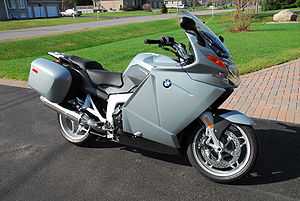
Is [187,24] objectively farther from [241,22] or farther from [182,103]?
[241,22]

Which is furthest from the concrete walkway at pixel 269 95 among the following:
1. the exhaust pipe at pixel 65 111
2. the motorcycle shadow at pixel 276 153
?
the exhaust pipe at pixel 65 111

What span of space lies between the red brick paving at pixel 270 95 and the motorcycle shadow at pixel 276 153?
0.33 metres

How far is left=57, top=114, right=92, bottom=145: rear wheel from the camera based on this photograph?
4082mm

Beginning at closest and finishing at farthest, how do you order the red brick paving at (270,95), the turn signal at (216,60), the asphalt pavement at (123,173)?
the turn signal at (216,60), the asphalt pavement at (123,173), the red brick paving at (270,95)

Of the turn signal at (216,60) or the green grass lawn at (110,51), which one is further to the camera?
the green grass lawn at (110,51)

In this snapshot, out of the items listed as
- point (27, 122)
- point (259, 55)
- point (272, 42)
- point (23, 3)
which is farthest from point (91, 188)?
point (23, 3)

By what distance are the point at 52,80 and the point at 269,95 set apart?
387 centimetres

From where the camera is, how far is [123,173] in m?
3.48

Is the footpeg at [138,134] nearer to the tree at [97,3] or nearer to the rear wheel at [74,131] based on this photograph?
the rear wheel at [74,131]

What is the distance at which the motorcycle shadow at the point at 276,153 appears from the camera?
330cm

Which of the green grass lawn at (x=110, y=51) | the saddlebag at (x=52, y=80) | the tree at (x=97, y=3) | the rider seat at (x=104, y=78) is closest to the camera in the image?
the rider seat at (x=104, y=78)

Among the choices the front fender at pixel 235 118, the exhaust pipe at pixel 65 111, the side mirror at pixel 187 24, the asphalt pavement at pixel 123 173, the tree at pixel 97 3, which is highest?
the tree at pixel 97 3

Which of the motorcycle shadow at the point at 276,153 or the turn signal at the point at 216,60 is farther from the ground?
the turn signal at the point at 216,60

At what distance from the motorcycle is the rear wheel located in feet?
1.16
